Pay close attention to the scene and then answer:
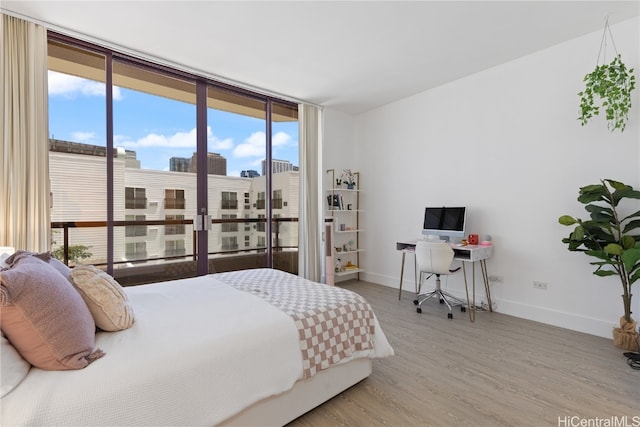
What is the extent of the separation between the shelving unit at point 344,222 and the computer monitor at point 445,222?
1292 mm

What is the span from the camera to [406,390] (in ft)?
6.57

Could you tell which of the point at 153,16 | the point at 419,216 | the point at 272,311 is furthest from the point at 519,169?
the point at 153,16

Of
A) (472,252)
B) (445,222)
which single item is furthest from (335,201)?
(472,252)

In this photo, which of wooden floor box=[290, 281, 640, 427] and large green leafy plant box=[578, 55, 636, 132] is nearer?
wooden floor box=[290, 281, 640, 427]

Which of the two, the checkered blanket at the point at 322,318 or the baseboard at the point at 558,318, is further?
the baseboard at the point at 558,318

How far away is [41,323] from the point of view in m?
1.13

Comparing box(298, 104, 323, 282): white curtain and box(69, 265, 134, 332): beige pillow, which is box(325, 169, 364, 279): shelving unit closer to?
box(298, 104, 323, 282): white curtain

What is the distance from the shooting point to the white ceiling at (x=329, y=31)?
2.47 m

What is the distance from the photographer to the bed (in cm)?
107

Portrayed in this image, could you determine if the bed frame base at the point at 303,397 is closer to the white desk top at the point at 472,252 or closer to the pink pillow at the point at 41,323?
the pink pillow at the point at 41,323

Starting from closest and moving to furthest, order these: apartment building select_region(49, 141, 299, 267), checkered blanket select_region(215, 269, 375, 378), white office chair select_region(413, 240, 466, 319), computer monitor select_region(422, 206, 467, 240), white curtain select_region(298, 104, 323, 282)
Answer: checkered blanket select_region(215, 269, 375, 378)
apartment building select_region(49, 141, 299, 267)
white office chair select_region(413, 240, 466, 319)
computer monitor select_region(422, 206, 467, 240)
white curtain select_region(298, 104, 323, 282)

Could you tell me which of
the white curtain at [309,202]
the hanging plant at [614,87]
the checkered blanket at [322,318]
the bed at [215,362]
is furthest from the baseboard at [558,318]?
the white curtain at [309,202]

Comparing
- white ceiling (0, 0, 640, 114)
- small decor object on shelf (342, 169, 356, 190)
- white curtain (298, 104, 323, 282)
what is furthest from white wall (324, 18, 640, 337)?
white curtain (298, 104, 323, 282)

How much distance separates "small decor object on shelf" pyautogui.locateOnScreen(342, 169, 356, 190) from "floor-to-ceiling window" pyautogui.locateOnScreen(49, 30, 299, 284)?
91 centimetres
